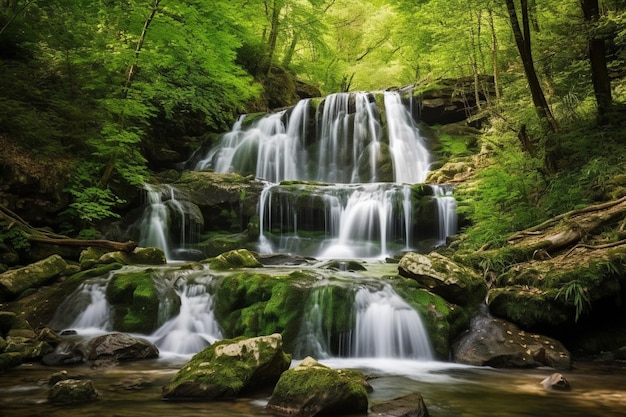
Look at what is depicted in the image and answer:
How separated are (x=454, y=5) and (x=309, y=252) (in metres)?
7.91

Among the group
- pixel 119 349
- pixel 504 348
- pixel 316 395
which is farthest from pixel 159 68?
pixel 316 395

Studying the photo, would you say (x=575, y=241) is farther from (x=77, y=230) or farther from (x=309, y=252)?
(x=77, y=230)

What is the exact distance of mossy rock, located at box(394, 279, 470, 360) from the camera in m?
7.14

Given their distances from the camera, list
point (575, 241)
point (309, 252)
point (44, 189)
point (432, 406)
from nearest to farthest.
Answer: point (432, 406) < point (575, 241) < point (44, 189) < point (309, 252)

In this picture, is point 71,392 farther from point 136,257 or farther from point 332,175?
point 332,175

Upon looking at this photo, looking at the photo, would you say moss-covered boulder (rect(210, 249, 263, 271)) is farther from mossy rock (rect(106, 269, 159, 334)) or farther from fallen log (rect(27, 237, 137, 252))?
fallen log (rect(27, 237, 137, 252))

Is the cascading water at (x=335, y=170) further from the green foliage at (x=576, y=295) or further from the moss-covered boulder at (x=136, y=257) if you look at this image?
the green foliage at (x=576, y=295)

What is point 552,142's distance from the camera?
1004cm

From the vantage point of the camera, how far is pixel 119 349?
6.66 m

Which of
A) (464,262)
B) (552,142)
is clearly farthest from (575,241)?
(552,142)

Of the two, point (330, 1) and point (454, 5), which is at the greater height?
point (330, 1)

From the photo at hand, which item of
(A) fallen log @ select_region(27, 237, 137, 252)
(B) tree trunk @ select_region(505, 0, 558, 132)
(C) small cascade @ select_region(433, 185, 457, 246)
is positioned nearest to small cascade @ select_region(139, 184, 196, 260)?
(A) fallen log @ select_region(27, 237, 137, 252)

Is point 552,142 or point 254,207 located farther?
point 254,207

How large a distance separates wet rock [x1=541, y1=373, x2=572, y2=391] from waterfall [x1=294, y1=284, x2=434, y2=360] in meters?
1.93
